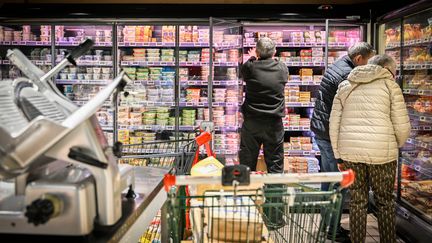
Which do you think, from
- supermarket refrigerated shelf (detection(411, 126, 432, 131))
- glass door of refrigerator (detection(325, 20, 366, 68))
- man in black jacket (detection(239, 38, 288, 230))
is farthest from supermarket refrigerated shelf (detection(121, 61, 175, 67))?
supermarket refrigerated shelf (detection(411, 126, 432, 131))

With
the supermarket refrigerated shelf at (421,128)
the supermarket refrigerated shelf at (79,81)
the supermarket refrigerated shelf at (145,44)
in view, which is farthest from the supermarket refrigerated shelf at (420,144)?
the supermarket refrigerated shelf at (79,81)

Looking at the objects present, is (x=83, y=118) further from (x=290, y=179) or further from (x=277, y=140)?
(x=277, y=140)

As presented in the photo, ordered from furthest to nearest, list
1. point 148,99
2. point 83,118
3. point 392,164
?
1. point 148,99
2. point 392,164
3. point 83,118

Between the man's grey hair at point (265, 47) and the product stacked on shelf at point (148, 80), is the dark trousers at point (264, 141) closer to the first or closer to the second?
the man's grey hair at point (265, 47)

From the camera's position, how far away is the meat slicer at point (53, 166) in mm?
1332

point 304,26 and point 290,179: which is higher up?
point 304,26

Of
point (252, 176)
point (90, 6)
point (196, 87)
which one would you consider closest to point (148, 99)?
point (196, 87)

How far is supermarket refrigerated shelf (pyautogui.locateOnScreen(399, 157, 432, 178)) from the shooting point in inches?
175

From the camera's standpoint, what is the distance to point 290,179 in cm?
158

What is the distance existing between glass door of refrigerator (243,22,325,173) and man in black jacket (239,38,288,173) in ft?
3.24

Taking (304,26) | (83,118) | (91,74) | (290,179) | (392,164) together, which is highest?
(304,26)

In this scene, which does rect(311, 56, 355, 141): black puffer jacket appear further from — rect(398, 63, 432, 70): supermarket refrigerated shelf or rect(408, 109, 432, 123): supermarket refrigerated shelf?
rect(408, 109, 432, 123): supermarket refrigerated shelf

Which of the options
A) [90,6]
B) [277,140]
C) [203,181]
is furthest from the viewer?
[90,6]

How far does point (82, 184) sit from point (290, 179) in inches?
25.7
